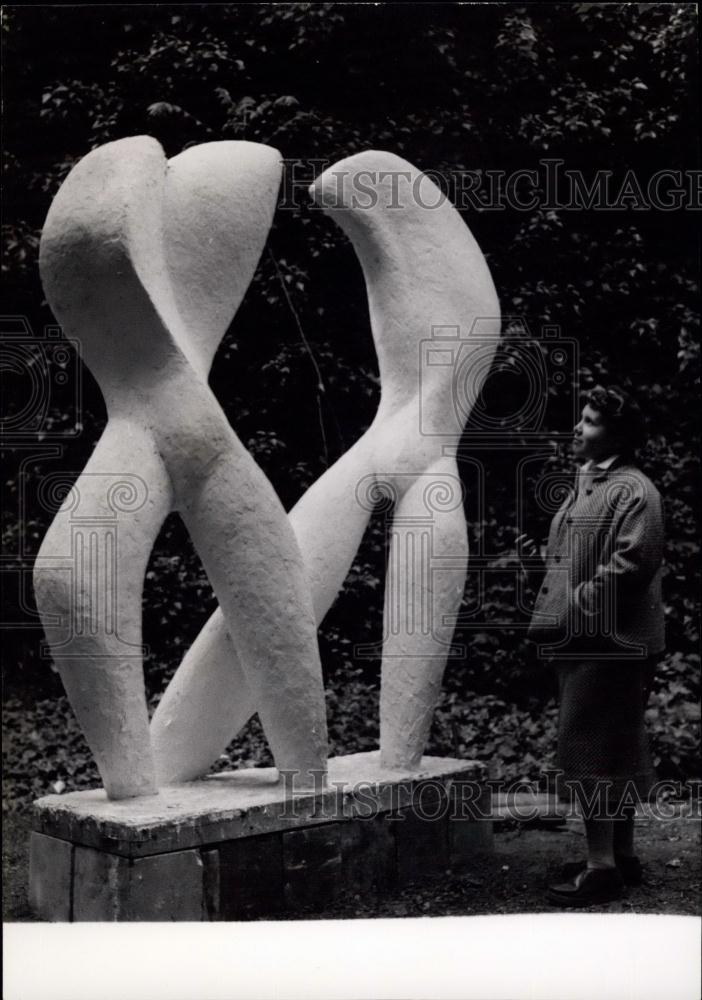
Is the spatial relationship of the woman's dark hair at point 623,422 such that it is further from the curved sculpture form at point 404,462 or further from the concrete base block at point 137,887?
the concrete base block at point 137,887

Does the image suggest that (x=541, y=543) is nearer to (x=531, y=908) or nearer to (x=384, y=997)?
(x=531, y=908)

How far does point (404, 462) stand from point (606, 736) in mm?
1226

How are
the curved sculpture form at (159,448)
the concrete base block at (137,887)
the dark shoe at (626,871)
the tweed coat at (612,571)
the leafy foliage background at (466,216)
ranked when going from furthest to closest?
the leafy foliage background at (466,216) < the dark shoe at (626,871) < the tweed coat at (612,571) < the curved sculpture form at (159,448) < the concrete base block at (137,887)

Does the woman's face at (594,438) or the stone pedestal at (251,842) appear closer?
the stone pedestal at (251,842)

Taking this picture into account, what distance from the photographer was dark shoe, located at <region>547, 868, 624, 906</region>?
464 centimetres

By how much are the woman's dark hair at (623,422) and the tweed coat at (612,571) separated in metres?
0.08

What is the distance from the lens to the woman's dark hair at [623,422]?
4.73 meters

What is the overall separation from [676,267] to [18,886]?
3397 millimetres

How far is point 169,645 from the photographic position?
6289 millimetres

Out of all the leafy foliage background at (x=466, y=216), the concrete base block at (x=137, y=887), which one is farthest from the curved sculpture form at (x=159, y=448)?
the leafy foliage background at (x=466, y=216)

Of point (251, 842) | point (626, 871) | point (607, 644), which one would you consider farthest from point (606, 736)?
point (251, 842)

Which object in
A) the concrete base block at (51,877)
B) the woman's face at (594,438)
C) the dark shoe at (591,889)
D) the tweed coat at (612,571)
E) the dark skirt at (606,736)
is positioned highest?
the woman's face at (594,438)

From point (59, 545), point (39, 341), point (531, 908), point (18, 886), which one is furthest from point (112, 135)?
point (531, 908)

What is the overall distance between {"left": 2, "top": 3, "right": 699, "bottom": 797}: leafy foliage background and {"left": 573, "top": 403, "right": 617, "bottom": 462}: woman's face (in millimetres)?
408
